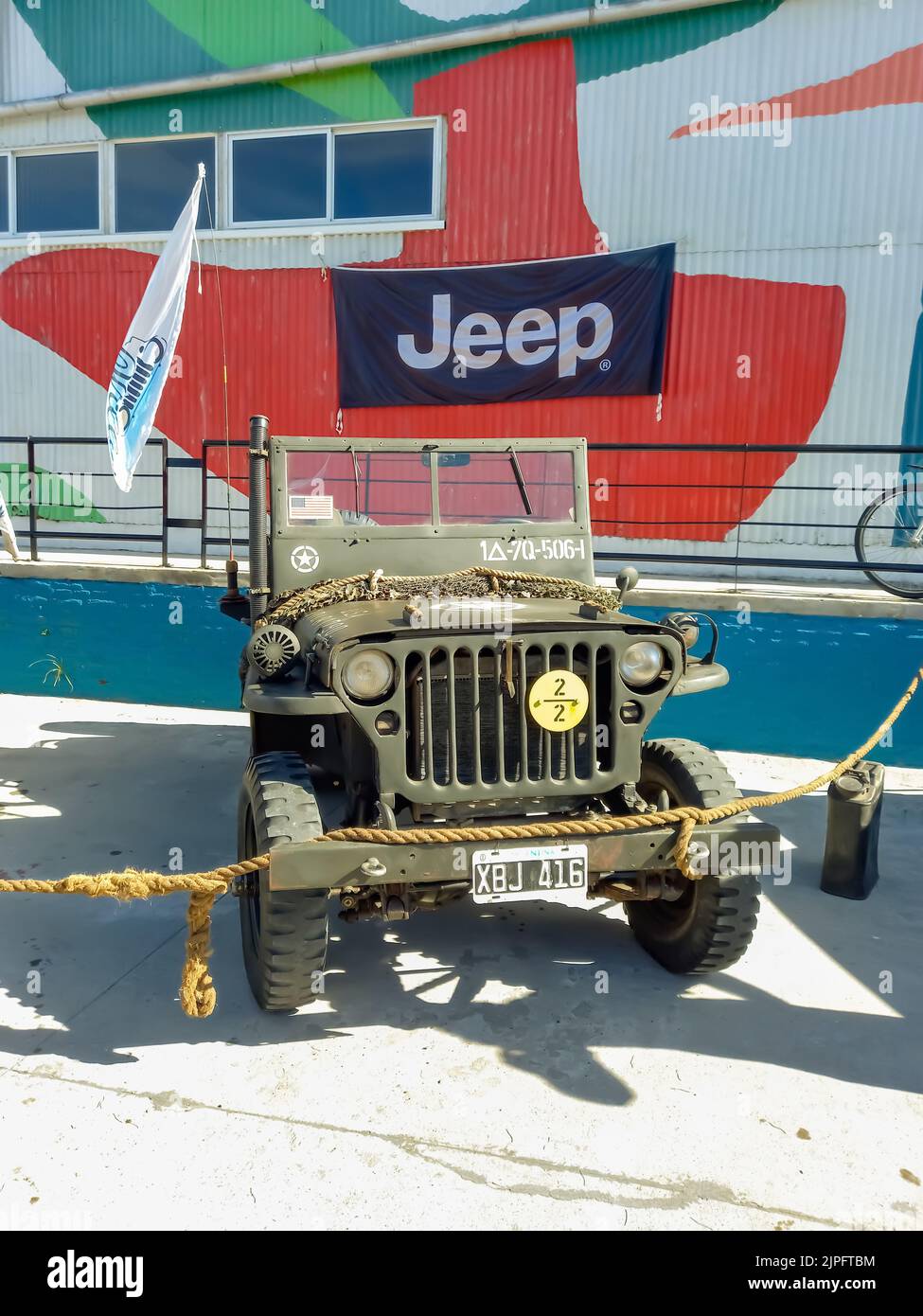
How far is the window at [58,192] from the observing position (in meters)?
11.6

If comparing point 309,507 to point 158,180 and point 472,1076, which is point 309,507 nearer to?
point 472,1076

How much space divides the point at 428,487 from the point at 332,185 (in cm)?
746

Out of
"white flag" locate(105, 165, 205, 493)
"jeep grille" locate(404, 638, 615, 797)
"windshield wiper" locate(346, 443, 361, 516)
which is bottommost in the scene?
"jeep grille" locate(404, 638, 615, 797)

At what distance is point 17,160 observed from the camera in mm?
11914

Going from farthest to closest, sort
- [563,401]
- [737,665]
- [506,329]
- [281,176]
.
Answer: [281,176] → [563,401] → [506,329] → [737,665]

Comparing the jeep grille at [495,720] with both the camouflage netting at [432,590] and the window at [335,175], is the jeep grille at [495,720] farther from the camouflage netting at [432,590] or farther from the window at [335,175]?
the window at [335,175]

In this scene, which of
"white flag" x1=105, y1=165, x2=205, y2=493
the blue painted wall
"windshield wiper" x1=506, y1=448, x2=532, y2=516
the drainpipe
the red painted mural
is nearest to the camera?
"windshield wiper" x1=506, y1=448, x2=532, y2=516

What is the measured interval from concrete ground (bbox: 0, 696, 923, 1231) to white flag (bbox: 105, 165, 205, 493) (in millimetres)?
2849

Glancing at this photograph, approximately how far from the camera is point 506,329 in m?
9.95

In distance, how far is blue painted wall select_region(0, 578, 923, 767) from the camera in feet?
21.8

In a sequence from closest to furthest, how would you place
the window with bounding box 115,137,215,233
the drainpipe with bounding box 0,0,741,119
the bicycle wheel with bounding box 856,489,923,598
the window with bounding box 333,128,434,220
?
the bicycle wheel with bounding box 856,489,923,598, the drainpipe with bounding box 0,0,741,119, the window with bounding box 333,128,434,220, the window with bounding box 115,137,215,233

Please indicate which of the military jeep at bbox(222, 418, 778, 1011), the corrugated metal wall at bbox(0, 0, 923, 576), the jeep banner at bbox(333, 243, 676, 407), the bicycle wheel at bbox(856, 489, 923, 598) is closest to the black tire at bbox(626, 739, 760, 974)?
the military jeep at bbox(222, 418, 778, 1011)

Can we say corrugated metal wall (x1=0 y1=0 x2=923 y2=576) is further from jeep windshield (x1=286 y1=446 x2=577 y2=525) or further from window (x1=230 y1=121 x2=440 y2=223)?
jeep windshield (x1=286 y1=446 x2=577 y2=525)

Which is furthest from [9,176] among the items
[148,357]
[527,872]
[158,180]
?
[527,872]
